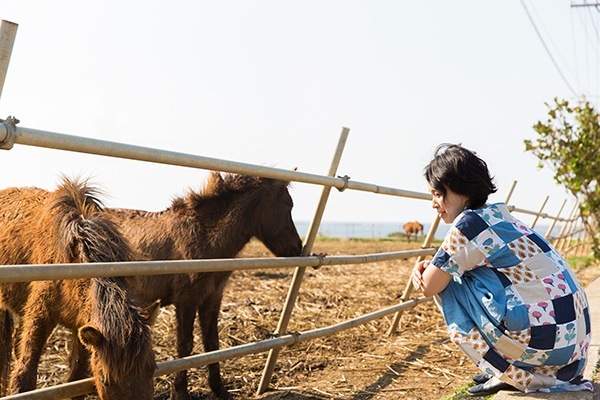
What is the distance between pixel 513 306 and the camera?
270 centimetres

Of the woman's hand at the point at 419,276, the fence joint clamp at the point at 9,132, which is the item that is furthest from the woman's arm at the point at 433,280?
the fence joint clamp at the point at 9,132

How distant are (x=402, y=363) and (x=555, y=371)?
7.04 feet

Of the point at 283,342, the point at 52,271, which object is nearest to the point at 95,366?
the point at 52,271

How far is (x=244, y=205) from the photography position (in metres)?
4.88

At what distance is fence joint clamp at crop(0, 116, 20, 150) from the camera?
2029 millimetres

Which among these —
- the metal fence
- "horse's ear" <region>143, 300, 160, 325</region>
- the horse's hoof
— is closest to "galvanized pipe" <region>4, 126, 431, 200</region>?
the metal fence

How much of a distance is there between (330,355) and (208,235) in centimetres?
156

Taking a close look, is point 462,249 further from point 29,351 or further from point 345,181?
point 29,351

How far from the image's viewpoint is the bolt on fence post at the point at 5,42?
203cm

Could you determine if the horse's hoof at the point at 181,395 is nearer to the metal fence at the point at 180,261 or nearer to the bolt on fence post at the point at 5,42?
the metal fence at the point at 180,261

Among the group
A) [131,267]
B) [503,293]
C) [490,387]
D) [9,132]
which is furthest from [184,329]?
[9,132]

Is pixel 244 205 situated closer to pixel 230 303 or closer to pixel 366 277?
pixel 230 303

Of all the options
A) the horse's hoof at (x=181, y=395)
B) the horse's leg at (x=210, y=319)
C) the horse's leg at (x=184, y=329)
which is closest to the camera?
the horse's hoof at (x=181, y=395)

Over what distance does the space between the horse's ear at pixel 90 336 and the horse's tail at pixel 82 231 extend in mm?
530
